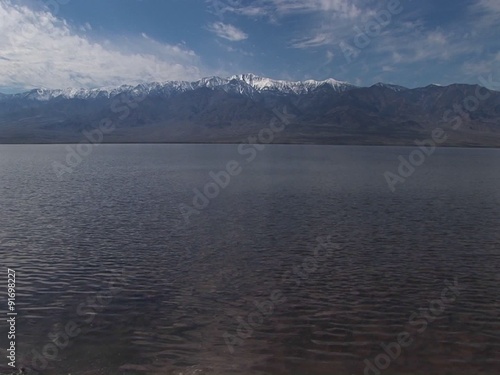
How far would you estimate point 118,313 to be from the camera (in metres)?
19.0

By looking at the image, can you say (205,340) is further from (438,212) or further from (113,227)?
(438,212)

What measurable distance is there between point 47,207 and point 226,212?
18110mm

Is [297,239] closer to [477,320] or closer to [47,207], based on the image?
[477,320]

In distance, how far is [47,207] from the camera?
44094 mm

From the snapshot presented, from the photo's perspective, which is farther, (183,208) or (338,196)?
(338,196)

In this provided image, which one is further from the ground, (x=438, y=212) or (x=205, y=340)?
(x=438, y=212)

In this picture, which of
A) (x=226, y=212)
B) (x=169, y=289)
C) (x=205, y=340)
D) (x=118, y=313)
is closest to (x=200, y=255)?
(x=169, y=289)

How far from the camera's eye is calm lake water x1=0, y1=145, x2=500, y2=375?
15398 mm

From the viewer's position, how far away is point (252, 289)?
22.1 meters

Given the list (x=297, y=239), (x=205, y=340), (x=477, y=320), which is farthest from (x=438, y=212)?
(x=205, y=340)

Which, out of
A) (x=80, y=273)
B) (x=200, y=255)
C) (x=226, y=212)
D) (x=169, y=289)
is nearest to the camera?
(x=169, y=289)

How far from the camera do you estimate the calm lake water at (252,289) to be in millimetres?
15398

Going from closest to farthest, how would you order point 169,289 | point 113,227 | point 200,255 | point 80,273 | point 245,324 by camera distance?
point 245,324 → point 169,289 → point 80,273 → point 200,255 → point 113,227

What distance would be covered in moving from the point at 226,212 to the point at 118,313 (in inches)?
964
